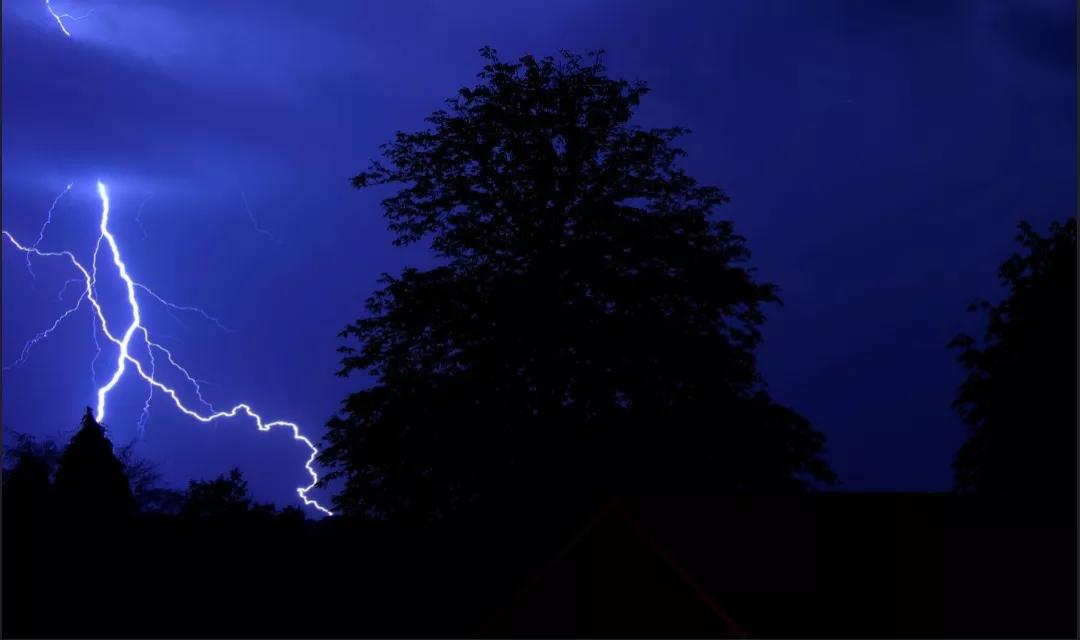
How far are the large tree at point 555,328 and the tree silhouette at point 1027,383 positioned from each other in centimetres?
674

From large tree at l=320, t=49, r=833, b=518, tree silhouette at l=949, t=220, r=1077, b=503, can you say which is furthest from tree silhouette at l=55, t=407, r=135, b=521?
tree silhouette at l=949, t=220, r=1077, b=503

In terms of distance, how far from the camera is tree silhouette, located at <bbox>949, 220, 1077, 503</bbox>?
59.6 feet

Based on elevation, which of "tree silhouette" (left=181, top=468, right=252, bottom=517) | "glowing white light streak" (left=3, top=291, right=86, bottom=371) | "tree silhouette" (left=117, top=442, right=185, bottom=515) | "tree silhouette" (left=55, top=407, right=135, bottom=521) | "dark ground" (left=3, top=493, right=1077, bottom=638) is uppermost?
"glowing white light streak" (left=3, top=291, right=86, bottom=371)

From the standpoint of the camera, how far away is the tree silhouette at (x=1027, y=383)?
1816 centimetres

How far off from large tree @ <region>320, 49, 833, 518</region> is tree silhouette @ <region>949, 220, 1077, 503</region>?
6739 millimetres

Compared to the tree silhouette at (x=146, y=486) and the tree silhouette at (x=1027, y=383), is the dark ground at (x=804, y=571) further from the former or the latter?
the tree silhouette at (x=146, y=486)

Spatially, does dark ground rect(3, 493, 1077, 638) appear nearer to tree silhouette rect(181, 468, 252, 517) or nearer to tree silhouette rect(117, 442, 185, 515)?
tree silhouette rect(181, 468, 252, 517)

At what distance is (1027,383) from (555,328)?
38.4 feet

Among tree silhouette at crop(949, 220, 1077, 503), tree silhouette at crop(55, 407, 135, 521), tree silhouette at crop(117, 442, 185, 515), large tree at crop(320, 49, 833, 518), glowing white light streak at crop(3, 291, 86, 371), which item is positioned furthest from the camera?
tree silhouette at crop(117, 442, 185, 515)

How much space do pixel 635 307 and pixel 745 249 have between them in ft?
→ 7.91

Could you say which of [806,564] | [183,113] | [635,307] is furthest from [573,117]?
[183,113]

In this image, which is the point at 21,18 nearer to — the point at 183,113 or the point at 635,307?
the point at 183,113

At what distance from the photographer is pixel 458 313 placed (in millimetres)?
14984

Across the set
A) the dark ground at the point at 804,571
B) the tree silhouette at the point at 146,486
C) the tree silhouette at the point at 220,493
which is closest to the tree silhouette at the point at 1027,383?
the dark ground at the point at 804,571
